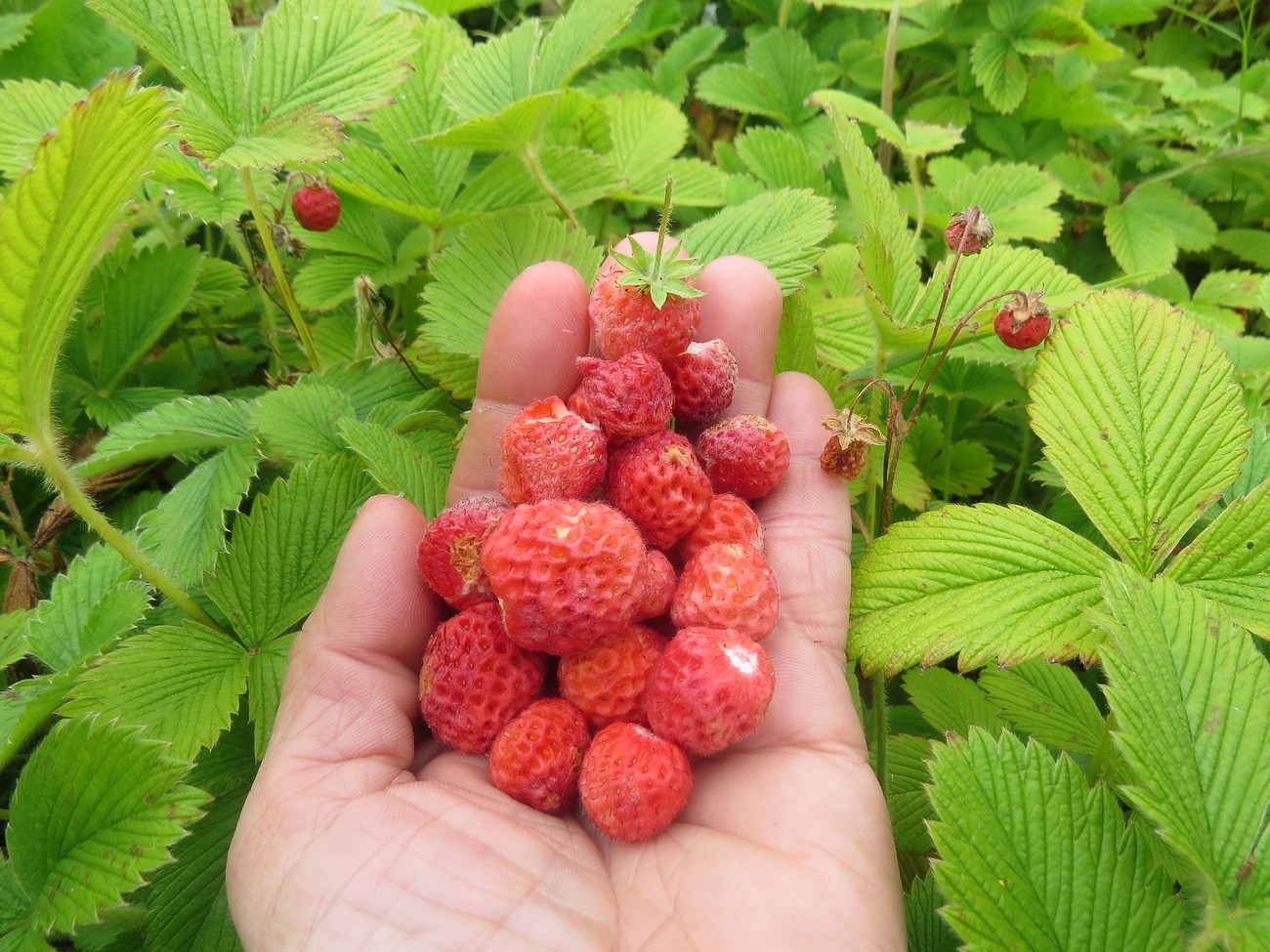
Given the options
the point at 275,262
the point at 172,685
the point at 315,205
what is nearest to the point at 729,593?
the point at 172,685

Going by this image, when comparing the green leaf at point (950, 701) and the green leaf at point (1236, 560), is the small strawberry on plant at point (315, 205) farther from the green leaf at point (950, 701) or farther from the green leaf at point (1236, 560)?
the green leaf at point (1236, 560)

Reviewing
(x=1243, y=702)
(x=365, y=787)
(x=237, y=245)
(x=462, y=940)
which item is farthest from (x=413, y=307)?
(x=1243, y=702)

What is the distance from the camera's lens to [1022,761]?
1292mm

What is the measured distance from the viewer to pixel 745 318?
202cm

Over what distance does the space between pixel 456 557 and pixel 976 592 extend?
3.17ft

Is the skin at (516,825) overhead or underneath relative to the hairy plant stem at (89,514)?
underneath

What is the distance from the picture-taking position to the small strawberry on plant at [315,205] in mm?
2334

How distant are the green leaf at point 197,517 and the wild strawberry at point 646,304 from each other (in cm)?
87

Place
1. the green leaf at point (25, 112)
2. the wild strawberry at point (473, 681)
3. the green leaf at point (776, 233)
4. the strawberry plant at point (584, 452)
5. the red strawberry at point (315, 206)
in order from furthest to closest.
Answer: the red strawberry at point (315, 206) → the green leaf at point (776, 233) → the green leaf at point (25, 112) → the wild strawberry at point (473, 681) → the strawberry plant at point (584, 452)

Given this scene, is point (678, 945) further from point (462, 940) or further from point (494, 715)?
point (494, 715)

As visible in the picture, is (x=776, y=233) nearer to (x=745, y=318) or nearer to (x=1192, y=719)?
(x=745, y=318)

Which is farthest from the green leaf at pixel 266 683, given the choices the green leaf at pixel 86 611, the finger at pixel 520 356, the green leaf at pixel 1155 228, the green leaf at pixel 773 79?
the green leaf at pixel 1155 228

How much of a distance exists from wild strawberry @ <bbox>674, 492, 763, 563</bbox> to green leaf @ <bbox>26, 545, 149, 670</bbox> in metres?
1.11

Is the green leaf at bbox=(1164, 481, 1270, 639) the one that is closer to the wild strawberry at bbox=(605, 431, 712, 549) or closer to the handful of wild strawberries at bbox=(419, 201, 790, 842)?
the handful of wild strawberries at bbox=(419, 201, 790, 842)
